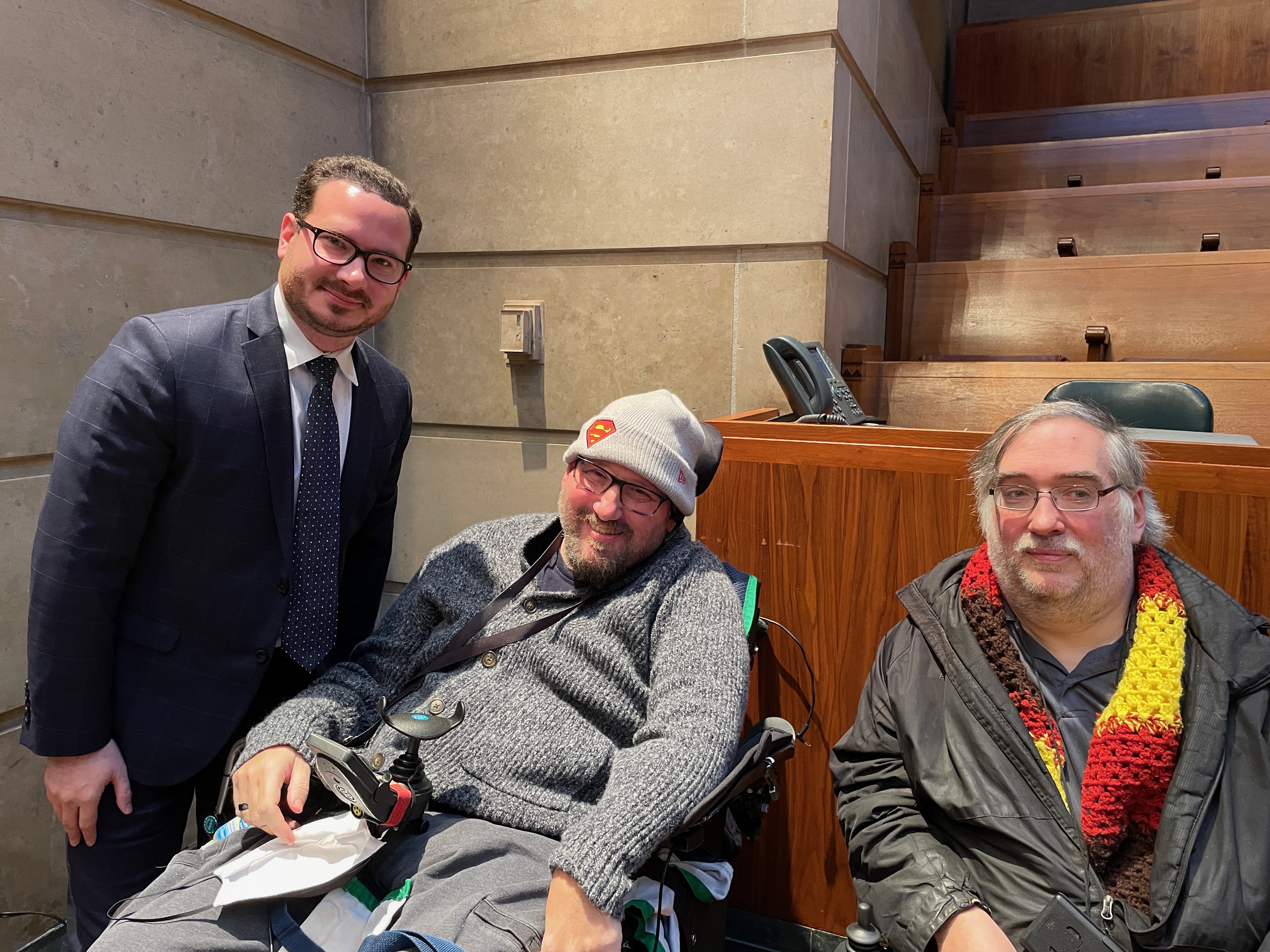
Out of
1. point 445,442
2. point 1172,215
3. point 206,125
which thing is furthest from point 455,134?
point 1172,215

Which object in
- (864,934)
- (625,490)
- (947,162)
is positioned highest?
(947,162)

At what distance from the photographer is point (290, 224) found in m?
1.64

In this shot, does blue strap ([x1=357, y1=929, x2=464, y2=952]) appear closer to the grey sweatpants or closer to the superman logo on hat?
the grey sweatpants

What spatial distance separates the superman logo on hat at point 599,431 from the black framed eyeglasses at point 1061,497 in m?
0.75

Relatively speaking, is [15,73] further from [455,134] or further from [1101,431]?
[1101,431]

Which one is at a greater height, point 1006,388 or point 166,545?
point 1006,388

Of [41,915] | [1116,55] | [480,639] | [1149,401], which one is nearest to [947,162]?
[1116,55]

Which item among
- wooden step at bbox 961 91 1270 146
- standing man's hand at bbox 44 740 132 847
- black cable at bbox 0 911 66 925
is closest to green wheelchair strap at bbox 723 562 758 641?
standing man's hand at bbox 44 740 132 847

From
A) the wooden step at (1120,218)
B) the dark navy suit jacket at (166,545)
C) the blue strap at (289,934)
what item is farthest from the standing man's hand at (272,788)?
the wooden step at (1120,218)

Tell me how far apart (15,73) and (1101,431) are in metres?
2.50

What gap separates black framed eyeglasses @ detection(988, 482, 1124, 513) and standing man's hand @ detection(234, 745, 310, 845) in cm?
134

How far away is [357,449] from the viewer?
1.79 m

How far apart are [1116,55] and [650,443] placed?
550 centimetres

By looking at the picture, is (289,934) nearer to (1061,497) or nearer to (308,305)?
(308,305)
